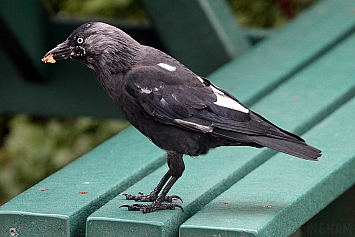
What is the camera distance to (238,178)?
271cm

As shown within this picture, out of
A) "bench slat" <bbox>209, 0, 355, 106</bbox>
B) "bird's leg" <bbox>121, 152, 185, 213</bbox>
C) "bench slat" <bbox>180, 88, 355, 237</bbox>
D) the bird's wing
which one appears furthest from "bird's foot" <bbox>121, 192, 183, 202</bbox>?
"bench slat" <bbox>209, 0, 355, 106</bbox>

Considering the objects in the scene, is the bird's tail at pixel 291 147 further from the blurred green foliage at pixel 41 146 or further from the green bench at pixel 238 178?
the blurred green foliage at pixel 41 146

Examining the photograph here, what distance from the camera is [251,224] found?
220 cm

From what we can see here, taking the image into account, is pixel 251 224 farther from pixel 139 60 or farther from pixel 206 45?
pixel 206 45

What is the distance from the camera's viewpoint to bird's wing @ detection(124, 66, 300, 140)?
8.29 feet

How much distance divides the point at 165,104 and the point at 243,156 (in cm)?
49

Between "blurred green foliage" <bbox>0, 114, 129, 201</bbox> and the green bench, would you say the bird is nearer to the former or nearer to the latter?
the green bench

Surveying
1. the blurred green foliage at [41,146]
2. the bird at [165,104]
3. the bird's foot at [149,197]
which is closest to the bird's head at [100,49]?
the bird at [165,104]

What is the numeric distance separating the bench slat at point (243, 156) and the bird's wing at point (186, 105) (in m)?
0.21

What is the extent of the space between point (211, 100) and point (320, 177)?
445 millimetres

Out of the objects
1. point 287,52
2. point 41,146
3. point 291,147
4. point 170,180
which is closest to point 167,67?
point 170,180

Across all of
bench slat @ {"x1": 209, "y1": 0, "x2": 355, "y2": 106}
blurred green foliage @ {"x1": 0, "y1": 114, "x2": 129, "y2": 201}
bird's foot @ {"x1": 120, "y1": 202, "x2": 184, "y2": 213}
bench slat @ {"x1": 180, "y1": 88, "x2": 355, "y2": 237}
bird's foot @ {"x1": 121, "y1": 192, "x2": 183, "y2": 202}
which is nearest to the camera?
bench slat @ {"x1": 180, "y1": 88, "x2": 355, "y2": 237}

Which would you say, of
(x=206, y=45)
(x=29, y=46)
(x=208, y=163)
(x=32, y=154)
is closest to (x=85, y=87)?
(x=29, y=46)

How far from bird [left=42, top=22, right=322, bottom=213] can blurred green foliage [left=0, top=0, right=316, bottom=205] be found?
126 inches
